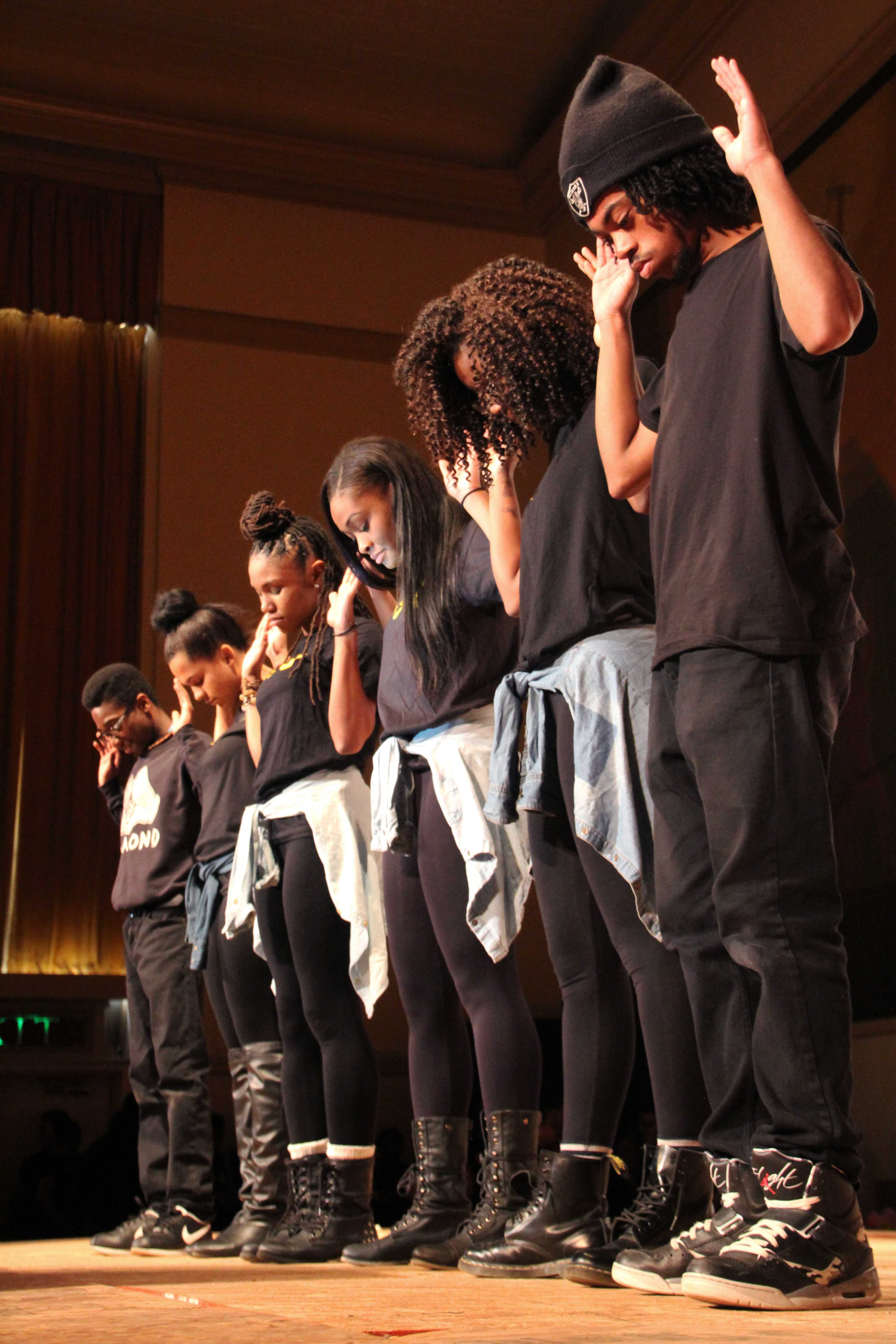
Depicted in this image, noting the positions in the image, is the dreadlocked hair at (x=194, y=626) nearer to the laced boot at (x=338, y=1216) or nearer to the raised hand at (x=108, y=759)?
A: the raised hand at (x=108, y=759)

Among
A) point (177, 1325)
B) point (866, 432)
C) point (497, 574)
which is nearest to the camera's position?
point (177, 1325)

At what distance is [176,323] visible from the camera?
22.7 ft

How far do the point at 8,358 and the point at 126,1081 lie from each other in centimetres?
346

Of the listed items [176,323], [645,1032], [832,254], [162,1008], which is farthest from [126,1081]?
[832,254]

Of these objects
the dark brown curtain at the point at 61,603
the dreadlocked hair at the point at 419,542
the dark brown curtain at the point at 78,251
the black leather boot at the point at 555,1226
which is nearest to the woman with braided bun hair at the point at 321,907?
the dreadlocked hair at the point at 419,542

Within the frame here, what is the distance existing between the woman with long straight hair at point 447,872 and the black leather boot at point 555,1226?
0.18 meters

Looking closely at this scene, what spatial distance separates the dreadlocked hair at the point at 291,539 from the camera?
2752 mm

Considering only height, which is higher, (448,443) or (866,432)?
(866,432)

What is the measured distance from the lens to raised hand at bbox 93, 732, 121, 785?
3793 mm

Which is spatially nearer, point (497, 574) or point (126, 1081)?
point (497, 574)

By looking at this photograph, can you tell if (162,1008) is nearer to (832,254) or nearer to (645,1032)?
(645,1032)

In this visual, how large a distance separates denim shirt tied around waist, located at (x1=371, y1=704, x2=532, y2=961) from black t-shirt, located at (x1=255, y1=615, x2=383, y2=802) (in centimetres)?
36

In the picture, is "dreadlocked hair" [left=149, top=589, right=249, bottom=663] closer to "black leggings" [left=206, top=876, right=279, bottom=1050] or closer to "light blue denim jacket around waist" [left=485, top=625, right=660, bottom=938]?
"black leggings" [left=206, top=876, right=279, bottom=1050]

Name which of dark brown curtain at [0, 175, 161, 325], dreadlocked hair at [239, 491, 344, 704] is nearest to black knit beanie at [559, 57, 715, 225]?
dreadlocked hair at [239, 491, 344, 704]
